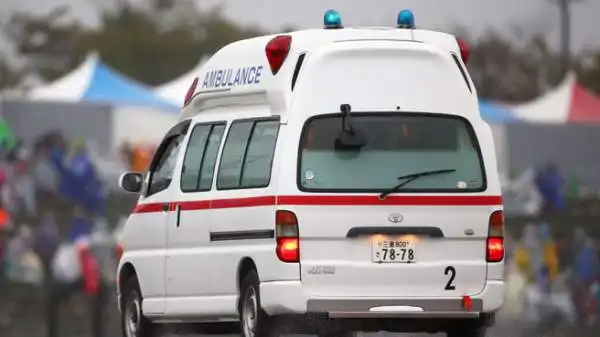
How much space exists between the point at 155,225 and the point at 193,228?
2.59 feet

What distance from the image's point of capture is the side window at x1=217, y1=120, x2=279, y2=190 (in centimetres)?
1231

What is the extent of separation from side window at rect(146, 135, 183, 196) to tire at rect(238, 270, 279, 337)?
1497 millimetres

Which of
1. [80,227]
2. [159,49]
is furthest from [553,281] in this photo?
[159,49]

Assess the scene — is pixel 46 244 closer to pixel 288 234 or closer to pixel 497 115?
pixel 497 115

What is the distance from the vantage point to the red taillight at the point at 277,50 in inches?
489

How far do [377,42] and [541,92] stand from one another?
50.8 meters

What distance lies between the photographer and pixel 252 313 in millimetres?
12484

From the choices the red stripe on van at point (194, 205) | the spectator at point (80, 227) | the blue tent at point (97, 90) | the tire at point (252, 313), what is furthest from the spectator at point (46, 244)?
the tire at point (252, 313)

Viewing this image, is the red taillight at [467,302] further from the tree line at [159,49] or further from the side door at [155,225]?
the tree line at [159,49]

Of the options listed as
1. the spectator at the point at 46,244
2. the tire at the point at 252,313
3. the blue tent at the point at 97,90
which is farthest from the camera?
the blue tent at the point at 97,90

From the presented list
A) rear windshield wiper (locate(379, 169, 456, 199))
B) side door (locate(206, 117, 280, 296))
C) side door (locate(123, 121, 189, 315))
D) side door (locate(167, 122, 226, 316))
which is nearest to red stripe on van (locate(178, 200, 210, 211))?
side door (locate(167, 122, 226, 316))

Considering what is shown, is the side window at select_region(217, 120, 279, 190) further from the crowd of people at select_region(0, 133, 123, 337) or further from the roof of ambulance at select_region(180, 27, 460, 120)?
the crowd of people at select_region(0, 133, 123, 337)

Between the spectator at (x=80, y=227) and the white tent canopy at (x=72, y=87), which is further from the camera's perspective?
the white tent canopy at (x=72, y=87)

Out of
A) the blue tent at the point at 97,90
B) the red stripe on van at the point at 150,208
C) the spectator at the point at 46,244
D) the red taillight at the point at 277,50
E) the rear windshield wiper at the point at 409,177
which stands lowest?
the spectator at the point at 46,244
